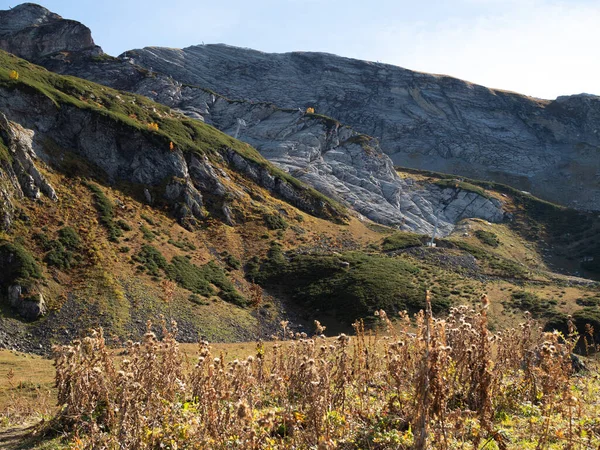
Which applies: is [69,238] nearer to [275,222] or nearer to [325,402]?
[275,222]

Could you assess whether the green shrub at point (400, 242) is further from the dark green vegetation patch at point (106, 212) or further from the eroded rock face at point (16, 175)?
the eroded rock face at point (16, 175)

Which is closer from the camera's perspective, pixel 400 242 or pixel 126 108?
Result: pixel 400 242

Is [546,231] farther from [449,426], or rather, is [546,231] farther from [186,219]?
[449,426]

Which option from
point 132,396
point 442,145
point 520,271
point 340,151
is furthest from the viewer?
point 442,145

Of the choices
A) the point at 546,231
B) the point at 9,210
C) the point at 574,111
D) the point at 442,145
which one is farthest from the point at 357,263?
the point at 574,111

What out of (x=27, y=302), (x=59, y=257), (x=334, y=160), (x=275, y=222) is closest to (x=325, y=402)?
(x=27, y=302)

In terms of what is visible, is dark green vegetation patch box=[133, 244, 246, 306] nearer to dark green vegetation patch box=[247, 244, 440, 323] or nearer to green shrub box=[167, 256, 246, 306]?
green shrub box=[167, 256, 246, 306]

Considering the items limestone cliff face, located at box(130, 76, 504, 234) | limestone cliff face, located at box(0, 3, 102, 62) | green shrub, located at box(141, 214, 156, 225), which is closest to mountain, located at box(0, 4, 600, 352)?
green shrub, located at box(141, 214, 156, 225)

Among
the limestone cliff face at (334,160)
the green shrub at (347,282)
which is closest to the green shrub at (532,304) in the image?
the green shrub at (347,282)

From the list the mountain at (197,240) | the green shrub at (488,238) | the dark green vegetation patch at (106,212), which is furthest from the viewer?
the green shrub at (488,238)

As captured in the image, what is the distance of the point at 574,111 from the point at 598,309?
19499 cm

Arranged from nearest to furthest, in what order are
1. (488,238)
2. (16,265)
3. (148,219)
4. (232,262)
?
(16,265) → (148,219) → (232,262) → (488,238)

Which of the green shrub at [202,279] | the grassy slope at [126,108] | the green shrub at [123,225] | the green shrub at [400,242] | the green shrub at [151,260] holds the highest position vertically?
the grassy slope at [126,108]

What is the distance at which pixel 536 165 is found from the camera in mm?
177000
